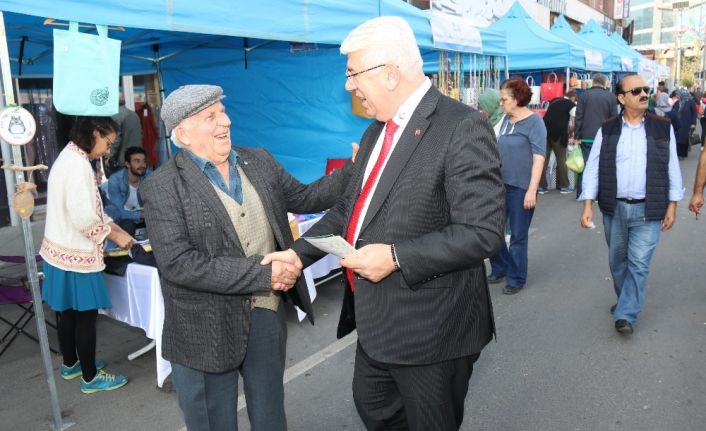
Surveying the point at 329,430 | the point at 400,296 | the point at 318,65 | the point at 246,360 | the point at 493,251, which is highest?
the point at 318,65

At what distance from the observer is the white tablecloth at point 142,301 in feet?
12.0

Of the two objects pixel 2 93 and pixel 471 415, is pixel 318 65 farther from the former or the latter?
pixel 471 415

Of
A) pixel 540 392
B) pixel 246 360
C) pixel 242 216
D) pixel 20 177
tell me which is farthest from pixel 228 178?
pixel 540 392

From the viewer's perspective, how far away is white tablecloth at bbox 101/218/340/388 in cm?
→ 364

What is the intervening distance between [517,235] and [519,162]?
66cm

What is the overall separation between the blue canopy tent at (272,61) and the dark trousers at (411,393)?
10.1 ft

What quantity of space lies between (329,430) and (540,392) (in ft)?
4.14

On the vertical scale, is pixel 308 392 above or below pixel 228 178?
below

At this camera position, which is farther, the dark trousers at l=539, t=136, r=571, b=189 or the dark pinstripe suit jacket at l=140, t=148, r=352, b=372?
the dark trousers at l=539, t=136, r=571, b=189

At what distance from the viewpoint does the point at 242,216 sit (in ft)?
7.34

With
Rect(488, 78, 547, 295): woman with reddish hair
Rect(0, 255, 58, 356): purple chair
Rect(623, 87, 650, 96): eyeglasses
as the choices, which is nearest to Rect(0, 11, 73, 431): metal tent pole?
Rect(0, 255, 58, 356): purple chair

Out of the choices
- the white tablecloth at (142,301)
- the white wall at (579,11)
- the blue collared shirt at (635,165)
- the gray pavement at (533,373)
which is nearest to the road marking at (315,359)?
the gray pavement at (533,373)

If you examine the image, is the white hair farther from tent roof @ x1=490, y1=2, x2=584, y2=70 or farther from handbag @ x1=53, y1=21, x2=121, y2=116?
tent roof @ x1=490, y1=2, x2=584, y2=70

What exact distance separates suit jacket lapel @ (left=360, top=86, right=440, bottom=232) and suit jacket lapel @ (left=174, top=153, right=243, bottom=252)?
58 centimetres
